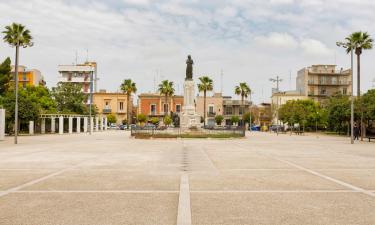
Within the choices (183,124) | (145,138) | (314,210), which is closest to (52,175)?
(314,210)

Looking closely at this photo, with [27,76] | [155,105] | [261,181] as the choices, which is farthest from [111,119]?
[261,181]

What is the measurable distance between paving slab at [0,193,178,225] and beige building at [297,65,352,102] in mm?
90717

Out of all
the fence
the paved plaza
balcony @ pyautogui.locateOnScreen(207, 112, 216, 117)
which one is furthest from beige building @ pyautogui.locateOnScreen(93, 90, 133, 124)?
the paved plaza

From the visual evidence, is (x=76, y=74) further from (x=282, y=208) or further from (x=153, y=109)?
(x=282, y=208)

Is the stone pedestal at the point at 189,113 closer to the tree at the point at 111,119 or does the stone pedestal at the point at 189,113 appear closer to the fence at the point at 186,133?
the fence at the point at 186,133

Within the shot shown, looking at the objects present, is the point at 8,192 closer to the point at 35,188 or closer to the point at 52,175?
the point at 35,188

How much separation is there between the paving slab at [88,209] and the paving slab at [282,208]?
661mm

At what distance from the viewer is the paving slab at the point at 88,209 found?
6.21m

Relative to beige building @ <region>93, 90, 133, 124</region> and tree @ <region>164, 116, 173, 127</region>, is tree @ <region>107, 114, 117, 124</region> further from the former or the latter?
tree @ <region>164, 116, 173, 127</region>

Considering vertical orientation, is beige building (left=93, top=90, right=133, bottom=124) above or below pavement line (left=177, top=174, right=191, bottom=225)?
above

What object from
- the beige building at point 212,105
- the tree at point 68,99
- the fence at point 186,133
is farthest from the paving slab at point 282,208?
the beige building at point 212,105

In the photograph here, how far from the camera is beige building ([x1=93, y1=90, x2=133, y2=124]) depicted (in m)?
95.6

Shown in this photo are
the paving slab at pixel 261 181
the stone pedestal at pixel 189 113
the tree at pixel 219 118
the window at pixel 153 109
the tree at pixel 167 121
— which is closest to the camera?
the paving slab at pixel 261 181

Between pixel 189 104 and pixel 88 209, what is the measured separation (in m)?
39.3
